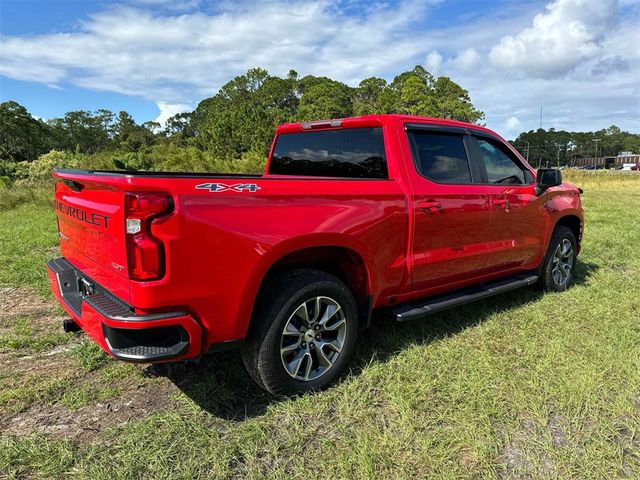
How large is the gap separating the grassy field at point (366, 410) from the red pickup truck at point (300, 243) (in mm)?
355

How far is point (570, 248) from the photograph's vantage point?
5441mm

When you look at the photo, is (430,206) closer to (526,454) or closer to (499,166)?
(499,166)

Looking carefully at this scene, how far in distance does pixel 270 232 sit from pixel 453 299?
1924 mm

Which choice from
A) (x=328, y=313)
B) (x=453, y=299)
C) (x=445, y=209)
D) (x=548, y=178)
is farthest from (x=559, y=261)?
(x=328, y=313)

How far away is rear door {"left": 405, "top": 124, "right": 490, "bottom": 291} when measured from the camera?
11.8 feet

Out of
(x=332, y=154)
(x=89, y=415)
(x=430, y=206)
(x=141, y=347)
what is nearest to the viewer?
(x=141, y=347)

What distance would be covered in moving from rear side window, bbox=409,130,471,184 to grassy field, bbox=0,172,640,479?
1377 mm

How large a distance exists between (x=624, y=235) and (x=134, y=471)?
946cm

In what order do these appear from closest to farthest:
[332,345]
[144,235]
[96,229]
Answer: [144,235], [96,229], [332,345]

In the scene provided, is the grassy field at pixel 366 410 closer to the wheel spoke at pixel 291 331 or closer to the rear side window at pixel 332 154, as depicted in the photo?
the wheel spoke at pixel 291 331

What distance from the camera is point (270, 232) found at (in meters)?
2.69

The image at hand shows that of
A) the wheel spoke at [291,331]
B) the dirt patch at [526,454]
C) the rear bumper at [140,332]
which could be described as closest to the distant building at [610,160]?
the dirt patch at [526,454]

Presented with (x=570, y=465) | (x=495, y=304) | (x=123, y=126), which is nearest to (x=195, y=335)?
(x=570, y=465)

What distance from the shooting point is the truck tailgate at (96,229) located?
7.86 ft
